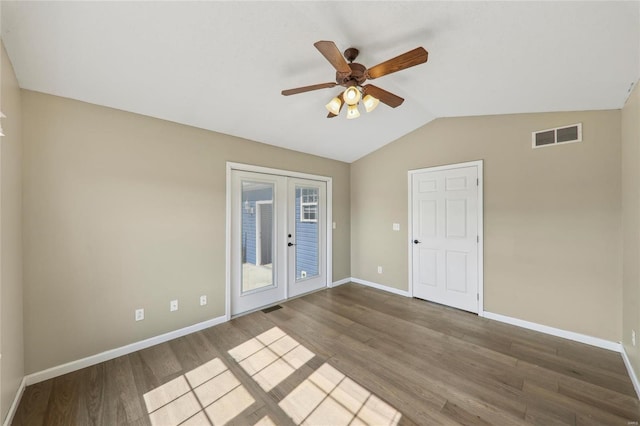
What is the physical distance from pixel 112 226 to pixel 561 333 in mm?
5055

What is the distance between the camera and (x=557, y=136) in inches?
112

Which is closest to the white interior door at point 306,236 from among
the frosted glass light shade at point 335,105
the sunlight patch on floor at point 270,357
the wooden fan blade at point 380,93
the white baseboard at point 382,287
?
the white baseboard at point 382,287

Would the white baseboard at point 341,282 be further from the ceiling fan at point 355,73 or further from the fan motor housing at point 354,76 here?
the fan motor housing at point 354,76

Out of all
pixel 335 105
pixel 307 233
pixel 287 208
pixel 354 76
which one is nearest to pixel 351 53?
pixel 354 76

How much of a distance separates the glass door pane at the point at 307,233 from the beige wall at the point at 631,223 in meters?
3.67

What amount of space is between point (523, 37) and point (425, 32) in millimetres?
690

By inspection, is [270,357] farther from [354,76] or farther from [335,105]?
[354,76]

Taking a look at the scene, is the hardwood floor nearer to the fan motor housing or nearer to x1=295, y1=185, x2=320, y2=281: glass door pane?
x1=295, y1=185, x2=320, y2=281: glass door pane

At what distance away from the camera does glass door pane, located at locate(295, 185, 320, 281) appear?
13.9 ft

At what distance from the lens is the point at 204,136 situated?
3.09 m

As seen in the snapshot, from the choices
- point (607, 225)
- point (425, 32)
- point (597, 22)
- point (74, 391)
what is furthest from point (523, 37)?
point (74, 391)

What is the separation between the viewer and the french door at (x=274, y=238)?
3.44 meters

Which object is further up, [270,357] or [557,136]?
[557,136]

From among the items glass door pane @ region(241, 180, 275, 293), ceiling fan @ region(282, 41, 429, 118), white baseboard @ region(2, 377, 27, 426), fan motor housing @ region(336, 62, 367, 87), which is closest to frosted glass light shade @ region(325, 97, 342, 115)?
ceiling fan @ region(282, 41, 429, 118)
